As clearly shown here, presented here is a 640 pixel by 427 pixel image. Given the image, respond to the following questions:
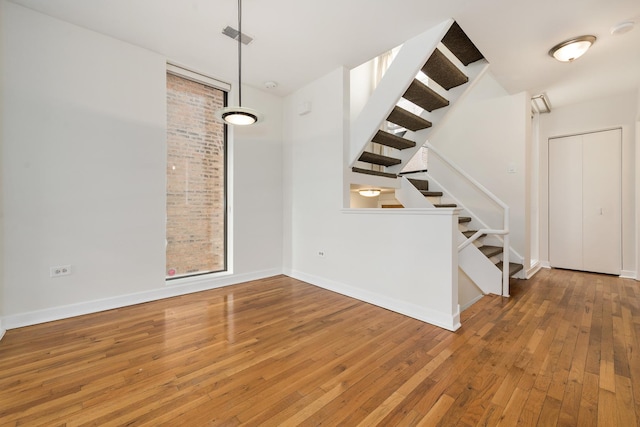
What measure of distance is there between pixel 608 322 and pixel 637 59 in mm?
3125

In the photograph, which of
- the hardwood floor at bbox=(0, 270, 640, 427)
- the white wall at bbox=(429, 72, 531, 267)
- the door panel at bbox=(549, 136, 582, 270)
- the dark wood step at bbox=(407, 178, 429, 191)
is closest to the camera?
the hardwood floor at bbox=(0, 270, 640, 427)

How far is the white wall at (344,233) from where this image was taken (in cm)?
252

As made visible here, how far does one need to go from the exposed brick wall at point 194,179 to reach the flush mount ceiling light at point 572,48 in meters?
4.15

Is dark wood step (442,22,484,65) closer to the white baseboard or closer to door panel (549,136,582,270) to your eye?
door panel (549,136,582,270)

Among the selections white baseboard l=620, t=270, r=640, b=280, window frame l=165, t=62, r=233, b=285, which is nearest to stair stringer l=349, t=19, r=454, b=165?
window frame l=165, t=62, r=233, b=285

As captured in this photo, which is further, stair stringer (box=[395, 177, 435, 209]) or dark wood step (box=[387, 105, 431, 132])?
stair stringer (box=[395, 177, 435, 209])

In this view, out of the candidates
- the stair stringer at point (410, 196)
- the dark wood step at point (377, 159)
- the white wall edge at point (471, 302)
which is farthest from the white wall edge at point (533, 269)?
the dark wood step at point (377, 159)

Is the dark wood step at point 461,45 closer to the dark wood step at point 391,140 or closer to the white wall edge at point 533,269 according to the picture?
the dark wood step at point 391,140

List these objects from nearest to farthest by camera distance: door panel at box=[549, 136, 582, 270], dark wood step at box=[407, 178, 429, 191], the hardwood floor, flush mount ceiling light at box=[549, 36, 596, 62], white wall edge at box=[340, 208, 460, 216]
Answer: the hardwood floor → white wall edge at box=[340, 208, 460, 216] → flush mount ceiling light at box=[549, 36, 596, 62] → dark wood step at box=[407, 178, 429, 191] → door panel at box=[549, 136, 582, 270]

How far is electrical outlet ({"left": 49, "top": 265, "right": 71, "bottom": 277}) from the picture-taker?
8.41 feet

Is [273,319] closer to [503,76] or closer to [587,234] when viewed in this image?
[503,76]

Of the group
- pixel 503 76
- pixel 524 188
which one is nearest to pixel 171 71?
pixel 503 76

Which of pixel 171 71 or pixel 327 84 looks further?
pixel 327 84

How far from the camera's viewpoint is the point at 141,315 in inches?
106
